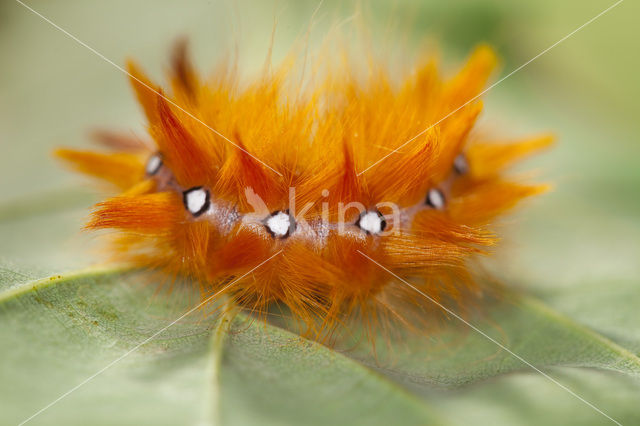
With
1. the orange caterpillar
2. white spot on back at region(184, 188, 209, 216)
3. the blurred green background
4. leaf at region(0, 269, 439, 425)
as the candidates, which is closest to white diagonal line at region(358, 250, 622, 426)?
the orange caterpillar

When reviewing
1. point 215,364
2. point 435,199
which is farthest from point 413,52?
point 215,364

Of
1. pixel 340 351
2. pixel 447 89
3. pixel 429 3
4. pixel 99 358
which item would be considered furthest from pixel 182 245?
pixel 429 3

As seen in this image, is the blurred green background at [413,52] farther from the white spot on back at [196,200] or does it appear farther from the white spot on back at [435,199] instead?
the white spot on back at [196,200]

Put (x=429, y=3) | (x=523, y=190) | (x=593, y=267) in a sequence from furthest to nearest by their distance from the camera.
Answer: (x=429, y=3) → (x=593, y=267) → (x=523, y=190)

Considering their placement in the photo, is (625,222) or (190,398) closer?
(190,398)

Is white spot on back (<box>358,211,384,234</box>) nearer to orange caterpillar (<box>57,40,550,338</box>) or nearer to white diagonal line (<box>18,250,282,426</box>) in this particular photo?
orange caterpillar (<box>57,40,550,338</box>)

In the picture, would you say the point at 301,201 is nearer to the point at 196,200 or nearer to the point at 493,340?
the point at 196,200

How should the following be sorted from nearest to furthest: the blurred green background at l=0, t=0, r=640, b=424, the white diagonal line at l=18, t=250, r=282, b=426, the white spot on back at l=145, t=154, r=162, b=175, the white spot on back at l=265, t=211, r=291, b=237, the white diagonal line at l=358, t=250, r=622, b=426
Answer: the white diagonal line at l=18, t=250, r=282, b=426, the white diagonal line at l=358, t=250, r=622, b=426, the white spot on back at l=265, t=211, r=291, b=237, the white spot on back at l=145, t=154, r=162, b=175, the blurred green background at l=0, t=0, r=640, b=424

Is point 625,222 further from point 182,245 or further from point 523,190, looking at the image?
point 182,245
